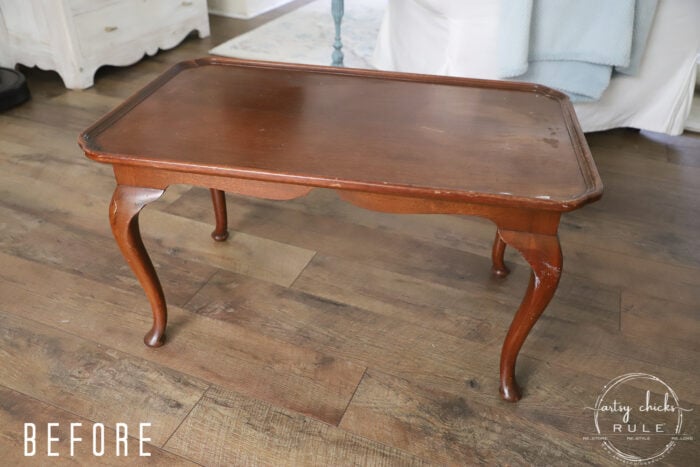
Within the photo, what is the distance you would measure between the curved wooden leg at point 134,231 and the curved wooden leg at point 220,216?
381mm

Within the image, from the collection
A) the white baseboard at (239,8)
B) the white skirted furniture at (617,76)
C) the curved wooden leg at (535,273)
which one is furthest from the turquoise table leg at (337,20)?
the curved wooden leg at (535,273)

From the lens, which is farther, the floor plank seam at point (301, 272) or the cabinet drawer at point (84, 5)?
the cabinet drawer at point (84, 5)

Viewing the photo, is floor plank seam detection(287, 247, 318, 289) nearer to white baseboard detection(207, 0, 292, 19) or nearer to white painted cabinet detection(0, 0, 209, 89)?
white painted cabinet detection(0, 0, 209, 89)

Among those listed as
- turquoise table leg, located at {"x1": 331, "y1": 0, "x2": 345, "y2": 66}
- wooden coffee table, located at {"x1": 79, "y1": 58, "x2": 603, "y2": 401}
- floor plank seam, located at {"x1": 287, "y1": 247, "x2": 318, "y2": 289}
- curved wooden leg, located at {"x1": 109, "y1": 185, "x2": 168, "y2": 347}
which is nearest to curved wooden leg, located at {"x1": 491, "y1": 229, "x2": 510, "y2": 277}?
wooden coffee table, located at {"x1": 79, "y1": 58, "x2": 603, "y2": 401}

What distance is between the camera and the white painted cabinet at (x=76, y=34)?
7.62 ft

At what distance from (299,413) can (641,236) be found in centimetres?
115

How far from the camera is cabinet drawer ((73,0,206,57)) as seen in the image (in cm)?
240

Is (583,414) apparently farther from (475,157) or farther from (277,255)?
(277,255)

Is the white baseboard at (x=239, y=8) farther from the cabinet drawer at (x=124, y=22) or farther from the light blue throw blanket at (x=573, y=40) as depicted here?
the light blue throw blanket at (x=573, y=40)

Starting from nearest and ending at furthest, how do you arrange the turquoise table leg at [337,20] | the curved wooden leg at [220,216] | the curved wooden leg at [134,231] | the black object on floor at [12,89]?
the curved wooden leg at [134,231], the curved wooden leg at [220,216], the black object on floor at [12,89], the turquoise table leg at [337,20]
